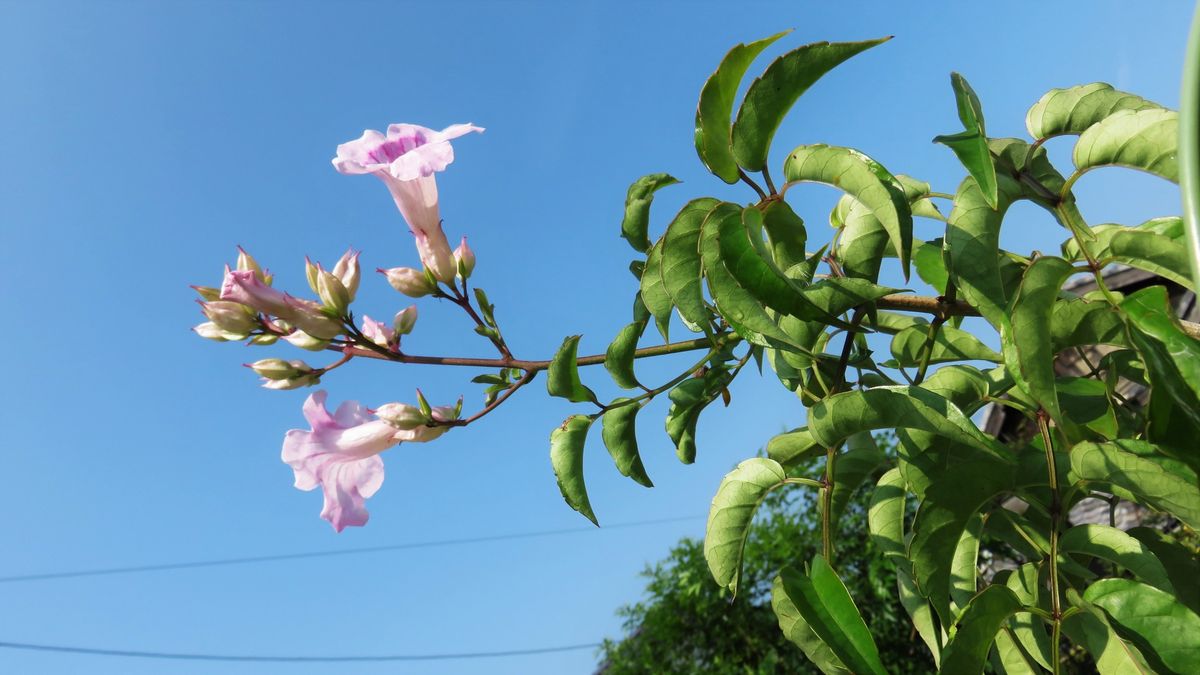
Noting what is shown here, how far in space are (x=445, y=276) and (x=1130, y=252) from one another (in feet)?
2.89

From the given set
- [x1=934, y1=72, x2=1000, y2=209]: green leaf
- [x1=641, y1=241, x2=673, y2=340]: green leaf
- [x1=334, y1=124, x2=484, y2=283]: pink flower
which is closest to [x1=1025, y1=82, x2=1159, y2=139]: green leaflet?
[x1=934, y1=72, x2=1000, y2=209]: green leaf

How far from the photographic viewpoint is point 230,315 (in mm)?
A: 1219

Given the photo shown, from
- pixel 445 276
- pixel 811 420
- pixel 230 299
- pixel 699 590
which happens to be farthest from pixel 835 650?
pixel 699 590

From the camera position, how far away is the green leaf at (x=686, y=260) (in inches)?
35.9

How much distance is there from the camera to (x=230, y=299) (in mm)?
1214

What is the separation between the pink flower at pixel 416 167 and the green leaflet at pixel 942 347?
69 cm

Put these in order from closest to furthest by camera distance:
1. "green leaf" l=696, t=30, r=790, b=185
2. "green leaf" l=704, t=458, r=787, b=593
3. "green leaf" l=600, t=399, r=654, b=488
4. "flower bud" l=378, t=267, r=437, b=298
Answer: "green leaf" l=696, t=30, r=790, b=185 → "green leaf" l=704, t=458, r=787, b=593 → "green leaf" l=600, t=399, r=654, b=488 → "flower bud" l=378, t=267, r=437, b=298

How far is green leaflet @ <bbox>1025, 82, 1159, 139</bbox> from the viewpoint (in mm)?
944

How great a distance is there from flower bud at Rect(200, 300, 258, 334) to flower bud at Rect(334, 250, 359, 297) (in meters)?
0.14

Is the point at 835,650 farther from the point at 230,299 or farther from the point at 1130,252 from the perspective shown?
the point at 230,299

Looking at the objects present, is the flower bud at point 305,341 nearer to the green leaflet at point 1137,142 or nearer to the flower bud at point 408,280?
the flower bud at point 408,280

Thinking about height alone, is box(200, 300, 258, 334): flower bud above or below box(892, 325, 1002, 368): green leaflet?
above

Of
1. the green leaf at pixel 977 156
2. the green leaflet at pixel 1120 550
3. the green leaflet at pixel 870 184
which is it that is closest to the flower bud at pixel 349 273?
the green leaflet at pixel 870 184

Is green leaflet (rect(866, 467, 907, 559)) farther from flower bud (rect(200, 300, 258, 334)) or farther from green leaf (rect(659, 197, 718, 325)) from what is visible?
flower bud (rect(200, 300, 258, 334))
